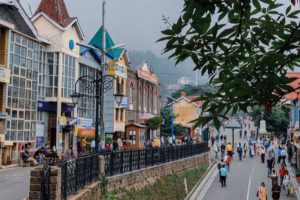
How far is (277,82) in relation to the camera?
16.6ft

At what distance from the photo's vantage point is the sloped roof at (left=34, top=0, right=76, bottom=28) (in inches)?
1452

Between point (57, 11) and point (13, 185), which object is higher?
point (57, 11)

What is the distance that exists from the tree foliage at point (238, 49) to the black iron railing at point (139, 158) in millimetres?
12323

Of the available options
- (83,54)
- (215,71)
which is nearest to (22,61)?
(83,54)

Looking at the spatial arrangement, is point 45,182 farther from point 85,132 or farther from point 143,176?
point 85,132

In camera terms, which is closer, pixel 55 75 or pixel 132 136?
pixel 55 75

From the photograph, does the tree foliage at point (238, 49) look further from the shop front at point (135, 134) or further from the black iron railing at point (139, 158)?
the shop front at point (135, 134)

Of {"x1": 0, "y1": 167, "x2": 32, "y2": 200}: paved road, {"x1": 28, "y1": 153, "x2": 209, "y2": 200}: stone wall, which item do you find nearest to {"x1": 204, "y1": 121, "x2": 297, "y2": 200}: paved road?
{"x1": 28, "y1": 153, "x2": 209, "y2": 200}: stone wall

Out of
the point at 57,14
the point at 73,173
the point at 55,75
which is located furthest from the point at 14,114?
the point at 73,173

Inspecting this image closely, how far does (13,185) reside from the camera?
1927 cm

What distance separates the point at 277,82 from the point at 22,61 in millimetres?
28147

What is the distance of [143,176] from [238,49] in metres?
16.9

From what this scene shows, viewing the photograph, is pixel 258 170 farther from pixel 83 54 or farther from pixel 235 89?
pixel 235 89

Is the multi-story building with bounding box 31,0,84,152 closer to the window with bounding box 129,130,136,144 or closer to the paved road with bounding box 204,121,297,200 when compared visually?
the window with bounding box 129,130,136,144
